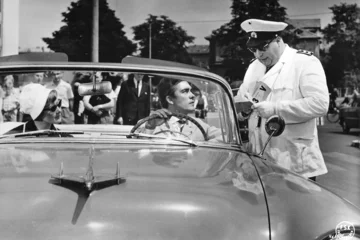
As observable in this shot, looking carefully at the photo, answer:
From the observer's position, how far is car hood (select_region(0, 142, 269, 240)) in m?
1.71

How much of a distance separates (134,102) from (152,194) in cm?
149

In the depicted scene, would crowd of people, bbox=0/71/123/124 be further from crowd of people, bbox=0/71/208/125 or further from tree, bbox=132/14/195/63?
tree, bbox=132/14/195/63

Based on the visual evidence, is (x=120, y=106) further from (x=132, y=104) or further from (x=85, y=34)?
(x=85, y=34)

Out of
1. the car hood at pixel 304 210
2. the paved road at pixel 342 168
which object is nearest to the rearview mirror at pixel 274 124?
the car hood at pixel 304 210

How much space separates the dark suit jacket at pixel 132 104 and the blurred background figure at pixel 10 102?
64 cm

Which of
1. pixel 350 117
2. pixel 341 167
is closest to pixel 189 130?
pixel 341 167

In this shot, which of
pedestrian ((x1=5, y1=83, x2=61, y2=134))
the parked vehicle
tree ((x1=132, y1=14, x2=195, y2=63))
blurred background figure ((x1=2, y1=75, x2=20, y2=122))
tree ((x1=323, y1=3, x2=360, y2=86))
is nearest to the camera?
pedestrian ((x1=5, y1=83, x2=61, y2=134))

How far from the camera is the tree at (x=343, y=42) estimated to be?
1504 cm

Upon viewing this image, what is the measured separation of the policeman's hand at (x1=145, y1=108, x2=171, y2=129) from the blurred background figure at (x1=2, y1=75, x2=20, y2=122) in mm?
879

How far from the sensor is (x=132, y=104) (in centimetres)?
332

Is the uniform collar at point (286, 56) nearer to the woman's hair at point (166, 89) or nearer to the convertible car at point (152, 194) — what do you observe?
the woman's hair at point (166, 89)

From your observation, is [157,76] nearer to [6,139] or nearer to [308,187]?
[6,139]

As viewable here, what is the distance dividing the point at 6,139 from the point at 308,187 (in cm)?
145

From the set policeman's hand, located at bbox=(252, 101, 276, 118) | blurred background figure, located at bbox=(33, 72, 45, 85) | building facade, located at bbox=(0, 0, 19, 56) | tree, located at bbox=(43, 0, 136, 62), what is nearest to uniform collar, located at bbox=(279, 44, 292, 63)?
policeman's hand, located at bbox=(252, 101, 276, 118)
